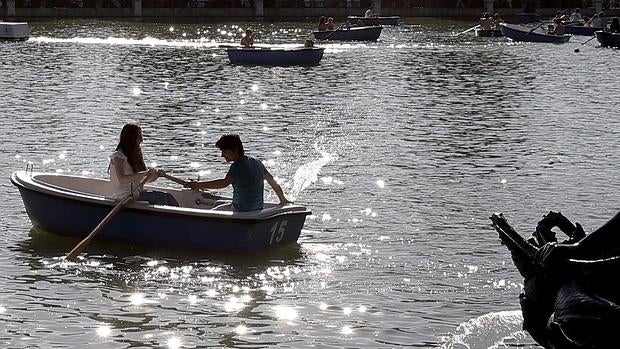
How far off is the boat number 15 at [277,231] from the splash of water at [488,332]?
3679 millimetres

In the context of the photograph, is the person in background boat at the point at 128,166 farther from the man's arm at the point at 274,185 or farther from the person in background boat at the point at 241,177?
the man's arm at the point at 274,185

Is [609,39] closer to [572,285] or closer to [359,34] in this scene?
[359,34]

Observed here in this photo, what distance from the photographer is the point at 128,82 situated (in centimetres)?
5059

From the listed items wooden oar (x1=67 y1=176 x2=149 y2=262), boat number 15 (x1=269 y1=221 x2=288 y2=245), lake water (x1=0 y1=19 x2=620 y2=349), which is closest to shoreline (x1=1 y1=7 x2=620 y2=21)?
lake water (x1=0 y1=19 x2=620 y2=349)

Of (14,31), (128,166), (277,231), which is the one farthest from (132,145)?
(14,31)

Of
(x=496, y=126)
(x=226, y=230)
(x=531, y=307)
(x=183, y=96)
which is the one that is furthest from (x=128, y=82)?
(x=531, y=307)

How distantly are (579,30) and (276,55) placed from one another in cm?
3601

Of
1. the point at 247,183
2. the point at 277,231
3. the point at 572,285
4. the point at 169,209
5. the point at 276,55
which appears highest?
the point at 572,285

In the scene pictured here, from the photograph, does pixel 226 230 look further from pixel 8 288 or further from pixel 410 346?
pixel 410 346

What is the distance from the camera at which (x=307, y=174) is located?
2639 centimetres

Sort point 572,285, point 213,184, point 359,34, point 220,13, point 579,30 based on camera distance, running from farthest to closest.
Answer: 1. point 220,13
2. point 579,30
3. point 359,34
4. point 213,184
5. point 572,285

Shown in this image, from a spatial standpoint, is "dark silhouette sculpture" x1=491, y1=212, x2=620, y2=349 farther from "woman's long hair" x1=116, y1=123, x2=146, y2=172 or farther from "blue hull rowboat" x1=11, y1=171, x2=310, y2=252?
"woman's long hair" x1=116, y1=123, x2=146, y2=172

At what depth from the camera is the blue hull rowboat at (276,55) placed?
5600 cm

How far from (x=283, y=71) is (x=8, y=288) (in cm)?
4015
